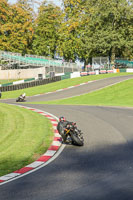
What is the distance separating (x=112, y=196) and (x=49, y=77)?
46321 mm

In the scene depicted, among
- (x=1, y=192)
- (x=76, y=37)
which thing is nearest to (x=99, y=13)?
(x=76, y=37)

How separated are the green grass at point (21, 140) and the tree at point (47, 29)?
2432 inches

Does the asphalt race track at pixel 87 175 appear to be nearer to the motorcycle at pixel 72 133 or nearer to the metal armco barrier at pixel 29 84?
the motorcycle at pixel 72 133

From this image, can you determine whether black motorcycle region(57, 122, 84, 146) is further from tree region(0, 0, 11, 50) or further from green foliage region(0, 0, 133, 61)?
tree region(0, 0, 11, 50)

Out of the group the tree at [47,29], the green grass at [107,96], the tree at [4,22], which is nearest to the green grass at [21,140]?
the green grass at [107,96]

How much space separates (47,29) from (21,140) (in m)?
68.9

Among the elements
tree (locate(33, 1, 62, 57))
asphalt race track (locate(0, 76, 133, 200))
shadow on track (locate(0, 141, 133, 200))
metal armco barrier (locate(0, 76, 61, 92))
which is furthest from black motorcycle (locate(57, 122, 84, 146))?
Answer: tree (locate(33, 1, 62, 57))

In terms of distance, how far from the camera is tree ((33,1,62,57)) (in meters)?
79.0

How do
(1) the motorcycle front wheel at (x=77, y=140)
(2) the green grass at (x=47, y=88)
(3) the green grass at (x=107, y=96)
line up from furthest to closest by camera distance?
(2) the green grass at (x=47, y=88) < (3) the green grass at (x=107, y=96) < (1) the motorcycle front wheel at (x=77, y=140)

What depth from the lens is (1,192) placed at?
24.2 feet

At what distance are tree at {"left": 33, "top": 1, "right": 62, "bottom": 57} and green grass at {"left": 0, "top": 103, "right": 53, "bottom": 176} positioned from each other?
61.8 m

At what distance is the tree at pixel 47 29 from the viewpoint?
7900cm

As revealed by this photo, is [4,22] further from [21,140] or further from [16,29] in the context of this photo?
[21,140]

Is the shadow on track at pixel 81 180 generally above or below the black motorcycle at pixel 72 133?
below
